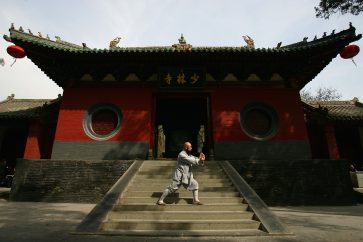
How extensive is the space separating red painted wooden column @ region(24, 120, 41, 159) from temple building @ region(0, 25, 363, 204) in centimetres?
4

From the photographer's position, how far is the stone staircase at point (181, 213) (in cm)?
431

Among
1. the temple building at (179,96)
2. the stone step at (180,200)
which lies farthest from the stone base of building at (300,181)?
the stone step at (180,200)

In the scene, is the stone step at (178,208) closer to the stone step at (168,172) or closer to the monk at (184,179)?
the monk at (184,179)

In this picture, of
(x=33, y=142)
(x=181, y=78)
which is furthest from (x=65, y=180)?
(x=181, y=78)

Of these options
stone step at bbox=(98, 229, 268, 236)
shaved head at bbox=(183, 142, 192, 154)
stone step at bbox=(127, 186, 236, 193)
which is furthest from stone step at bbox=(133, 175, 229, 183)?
stone step at bbox=(98, 229, 268, 236)

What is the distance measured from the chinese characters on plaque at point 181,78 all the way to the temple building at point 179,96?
38 millimetres

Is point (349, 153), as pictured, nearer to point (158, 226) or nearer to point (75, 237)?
point (158, 226)

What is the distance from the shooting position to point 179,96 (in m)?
10.2

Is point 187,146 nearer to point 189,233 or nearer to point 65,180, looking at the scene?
point 189,233

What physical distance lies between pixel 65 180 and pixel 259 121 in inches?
273

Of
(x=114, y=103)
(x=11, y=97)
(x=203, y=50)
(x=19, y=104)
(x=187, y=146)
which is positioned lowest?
(x=187, y=146)

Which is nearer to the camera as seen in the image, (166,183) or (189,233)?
(189,233)

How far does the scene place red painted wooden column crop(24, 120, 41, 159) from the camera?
33.0ft

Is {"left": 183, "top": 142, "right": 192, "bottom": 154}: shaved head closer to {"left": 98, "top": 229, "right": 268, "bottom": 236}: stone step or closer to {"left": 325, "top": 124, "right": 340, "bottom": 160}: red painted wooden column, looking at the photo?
{"left": 98, "top": 229, "right": 268, "bottom": 236}: stone step
